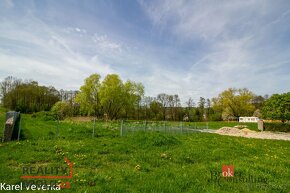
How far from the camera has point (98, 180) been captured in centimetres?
488

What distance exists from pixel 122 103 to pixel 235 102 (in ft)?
142

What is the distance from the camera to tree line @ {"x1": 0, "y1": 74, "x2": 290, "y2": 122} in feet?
153

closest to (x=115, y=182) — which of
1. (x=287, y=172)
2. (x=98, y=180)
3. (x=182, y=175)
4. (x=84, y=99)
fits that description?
(x=98, y=180)

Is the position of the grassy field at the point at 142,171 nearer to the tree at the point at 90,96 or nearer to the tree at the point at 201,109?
the tree at the point at 90,96

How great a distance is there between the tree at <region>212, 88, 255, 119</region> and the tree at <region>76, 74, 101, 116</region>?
45325 millimetres

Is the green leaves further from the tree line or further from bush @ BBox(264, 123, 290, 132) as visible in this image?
bush @ BBox(264, 123, 290, 132)

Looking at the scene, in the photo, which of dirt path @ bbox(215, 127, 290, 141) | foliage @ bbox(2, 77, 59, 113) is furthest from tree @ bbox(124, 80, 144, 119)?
foliage @ bbox(2, 77, 59, 113)

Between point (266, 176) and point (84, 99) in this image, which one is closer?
point (266, 176)

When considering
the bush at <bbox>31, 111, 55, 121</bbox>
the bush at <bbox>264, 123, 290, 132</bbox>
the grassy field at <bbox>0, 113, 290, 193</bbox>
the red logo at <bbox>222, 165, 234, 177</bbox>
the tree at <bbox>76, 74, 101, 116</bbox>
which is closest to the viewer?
the grassy field at <bbox>0, 113, 290, 193</bbox>

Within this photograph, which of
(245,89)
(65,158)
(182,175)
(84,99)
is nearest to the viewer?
(182,175)

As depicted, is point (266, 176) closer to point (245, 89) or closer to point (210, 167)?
point (210, 167)

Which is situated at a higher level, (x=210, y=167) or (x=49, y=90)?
(x=49, y=90)

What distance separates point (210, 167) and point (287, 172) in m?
2.44

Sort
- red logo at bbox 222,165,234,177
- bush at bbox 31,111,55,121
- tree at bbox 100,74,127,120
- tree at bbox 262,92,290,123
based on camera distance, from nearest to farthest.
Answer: red logo at bbox 222,165,234,177 < tree at bbox 262,92,290,123 < bush at bbox 31,111,55,121 < tree at bbox 100,74,127,120
